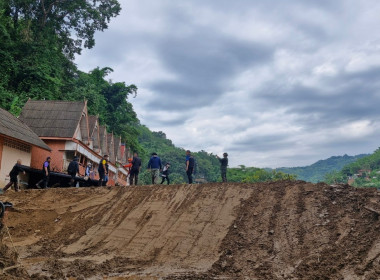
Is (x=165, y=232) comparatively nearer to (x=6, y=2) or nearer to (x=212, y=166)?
(x=6, y=2)

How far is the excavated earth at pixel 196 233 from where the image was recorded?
8.66 meters

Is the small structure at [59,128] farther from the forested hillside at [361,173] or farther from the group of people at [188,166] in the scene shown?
the forested hillside at [361,173]

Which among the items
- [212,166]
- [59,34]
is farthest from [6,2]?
[212,166]

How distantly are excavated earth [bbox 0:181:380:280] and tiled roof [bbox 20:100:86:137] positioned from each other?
8.63 m

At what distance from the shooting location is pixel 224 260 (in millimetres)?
9586

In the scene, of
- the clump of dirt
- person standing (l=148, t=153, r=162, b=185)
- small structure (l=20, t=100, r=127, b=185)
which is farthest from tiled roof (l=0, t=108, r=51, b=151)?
the clump of dirt

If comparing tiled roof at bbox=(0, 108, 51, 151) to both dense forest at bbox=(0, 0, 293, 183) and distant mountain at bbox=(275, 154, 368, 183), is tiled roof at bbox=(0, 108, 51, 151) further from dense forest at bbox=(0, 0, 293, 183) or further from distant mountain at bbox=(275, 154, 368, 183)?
distant mountain at bbox=(275, 154, 368, 183)

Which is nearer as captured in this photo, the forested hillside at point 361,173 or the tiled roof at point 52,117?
the tiled roof at point 52,117

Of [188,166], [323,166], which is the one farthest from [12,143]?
[323,166]

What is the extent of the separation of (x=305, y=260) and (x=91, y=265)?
553cm

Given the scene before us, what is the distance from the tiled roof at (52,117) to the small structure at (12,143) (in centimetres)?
330

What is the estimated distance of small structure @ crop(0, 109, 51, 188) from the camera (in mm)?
17203

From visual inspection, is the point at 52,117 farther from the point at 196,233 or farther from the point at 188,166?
the point at 196,233

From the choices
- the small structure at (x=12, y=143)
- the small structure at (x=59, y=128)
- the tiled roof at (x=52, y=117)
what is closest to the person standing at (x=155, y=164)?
the small structure at (x=12, y=143)
